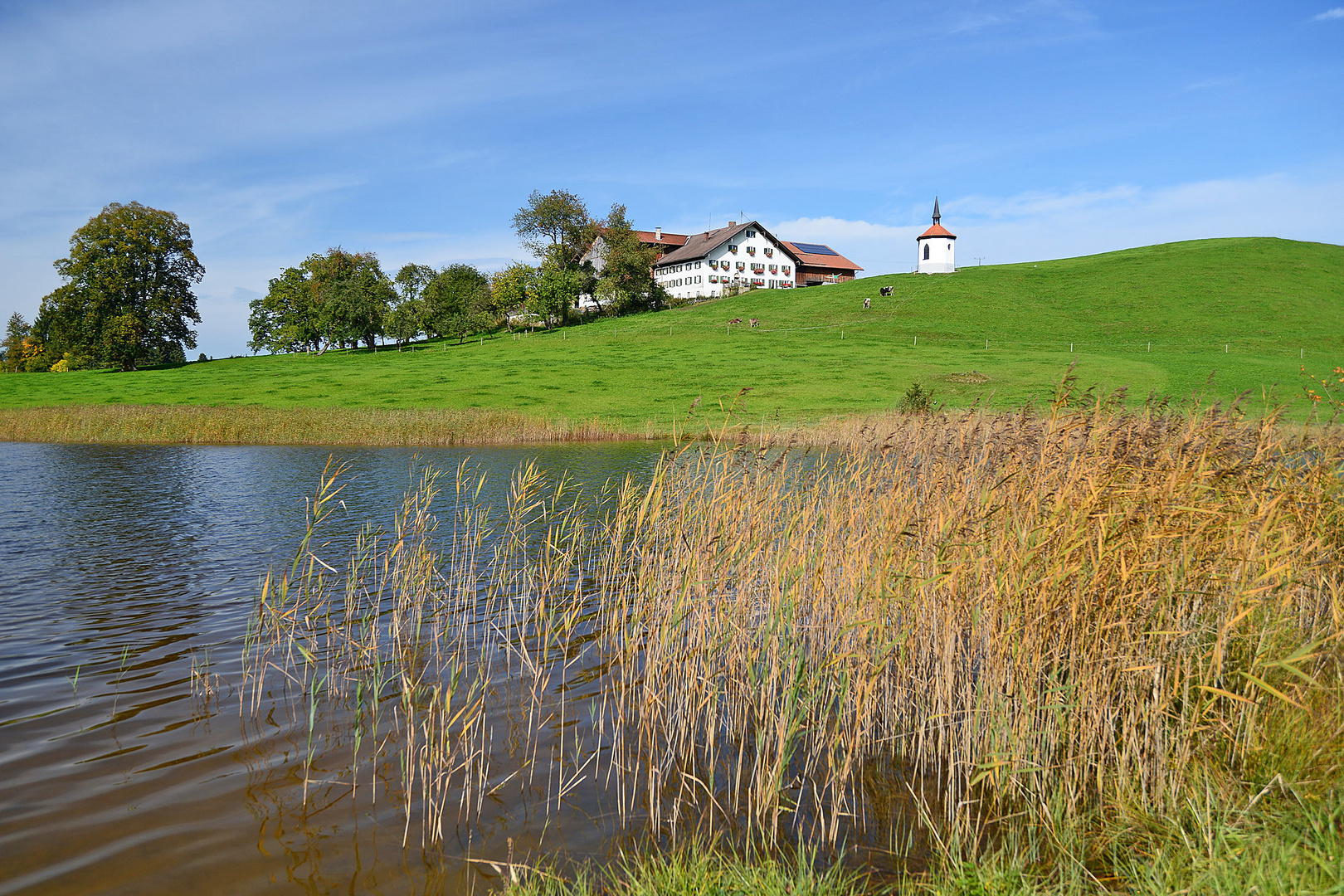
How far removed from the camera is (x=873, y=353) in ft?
168

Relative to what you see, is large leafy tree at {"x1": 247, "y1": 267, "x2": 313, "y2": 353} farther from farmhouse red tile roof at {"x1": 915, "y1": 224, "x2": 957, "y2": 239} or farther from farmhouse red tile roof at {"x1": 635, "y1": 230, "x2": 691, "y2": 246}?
farmhouse red tile roof at {"x1": 915, "y1": 224, "x2": 957, "y2": 239}

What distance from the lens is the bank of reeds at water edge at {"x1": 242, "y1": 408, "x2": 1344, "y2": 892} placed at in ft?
13.7

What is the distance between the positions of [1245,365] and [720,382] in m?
29.3

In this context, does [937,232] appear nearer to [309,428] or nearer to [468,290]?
[468,290]

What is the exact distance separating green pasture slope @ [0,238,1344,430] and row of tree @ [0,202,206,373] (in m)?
4.81

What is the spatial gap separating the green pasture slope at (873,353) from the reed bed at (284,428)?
3717 millimetres

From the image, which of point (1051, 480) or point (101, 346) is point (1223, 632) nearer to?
point (1051, 480)

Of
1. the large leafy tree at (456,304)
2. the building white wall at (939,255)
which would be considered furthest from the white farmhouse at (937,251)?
the large leafy tree at (456,304)

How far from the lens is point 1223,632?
13.7ft

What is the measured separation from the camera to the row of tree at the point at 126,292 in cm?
6094

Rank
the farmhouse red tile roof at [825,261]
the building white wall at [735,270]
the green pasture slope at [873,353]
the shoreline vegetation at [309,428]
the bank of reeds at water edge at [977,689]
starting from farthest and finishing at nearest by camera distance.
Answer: the farmhouse red tile roof at [825,261] < the building white wall at [735,270] < the green pasture slope at [873,353] < the shoreline vegetation at [309,428] < the bank of reeds at water edge at [977,689]

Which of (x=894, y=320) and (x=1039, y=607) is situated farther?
(x=894, y=320)

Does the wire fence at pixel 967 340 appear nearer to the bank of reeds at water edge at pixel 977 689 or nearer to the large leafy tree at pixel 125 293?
the large leafy tree at pixel 125 293

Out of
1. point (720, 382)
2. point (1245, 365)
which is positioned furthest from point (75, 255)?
point (1245, 365)
